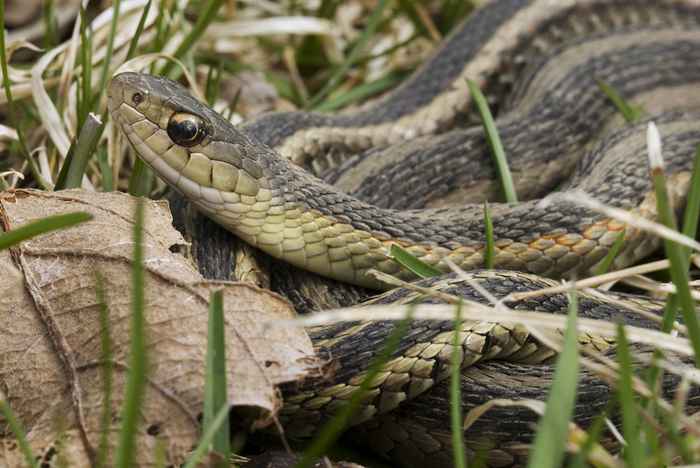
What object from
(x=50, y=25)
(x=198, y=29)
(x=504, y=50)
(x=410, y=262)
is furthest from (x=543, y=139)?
(x=50, y=25)

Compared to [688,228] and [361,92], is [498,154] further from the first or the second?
[688,228]

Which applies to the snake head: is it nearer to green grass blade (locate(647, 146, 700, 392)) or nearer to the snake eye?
the snake eye

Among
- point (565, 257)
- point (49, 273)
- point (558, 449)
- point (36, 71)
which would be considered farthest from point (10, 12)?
point (558, 449)

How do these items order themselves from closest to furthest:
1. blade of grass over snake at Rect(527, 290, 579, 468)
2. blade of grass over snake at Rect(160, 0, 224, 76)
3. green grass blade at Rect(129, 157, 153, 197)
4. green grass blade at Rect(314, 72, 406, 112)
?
blade of grass over snake at Rect(527, 290, 579, 468), green grass blade at Rect(129, 157, 153, 197), blade of grass over snake at Rect(160, 0, 224, 76), green grass blade at Rect(314, 72, 406, 112)

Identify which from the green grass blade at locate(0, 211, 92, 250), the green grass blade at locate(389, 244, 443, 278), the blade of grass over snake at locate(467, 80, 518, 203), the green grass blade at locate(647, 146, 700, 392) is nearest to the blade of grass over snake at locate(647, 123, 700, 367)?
the green grass blade at locate(647, 146, 700, 392)

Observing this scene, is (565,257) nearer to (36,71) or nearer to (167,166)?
(167,166)

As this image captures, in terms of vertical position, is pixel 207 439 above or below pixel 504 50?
below

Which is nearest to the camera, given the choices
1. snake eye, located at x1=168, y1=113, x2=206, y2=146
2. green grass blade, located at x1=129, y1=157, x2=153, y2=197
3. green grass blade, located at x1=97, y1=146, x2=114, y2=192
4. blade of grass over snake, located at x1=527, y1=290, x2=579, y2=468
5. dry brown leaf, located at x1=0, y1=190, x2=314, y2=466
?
blade of grass over snake, located at x1=527, y1=290, x2=579, y2=468
